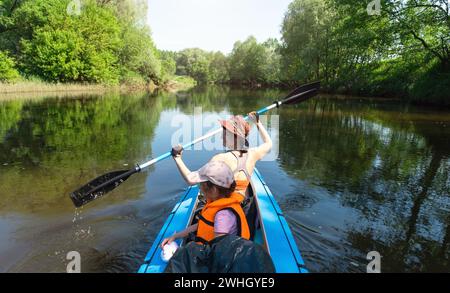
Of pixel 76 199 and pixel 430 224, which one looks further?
pixel 430 224

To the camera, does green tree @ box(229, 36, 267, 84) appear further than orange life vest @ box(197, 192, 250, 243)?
Yes

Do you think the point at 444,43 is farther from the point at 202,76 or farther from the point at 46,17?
the point at 202,76

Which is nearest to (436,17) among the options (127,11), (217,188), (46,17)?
(217,188)

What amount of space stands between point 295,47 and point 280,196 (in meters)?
35.2

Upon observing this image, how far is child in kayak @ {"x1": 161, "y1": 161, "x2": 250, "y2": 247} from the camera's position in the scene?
2627mm

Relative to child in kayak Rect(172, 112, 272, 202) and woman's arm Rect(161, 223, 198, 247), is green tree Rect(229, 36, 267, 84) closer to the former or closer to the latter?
child in kayak Rect(172, 112, 272, 202)

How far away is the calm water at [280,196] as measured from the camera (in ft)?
13.3

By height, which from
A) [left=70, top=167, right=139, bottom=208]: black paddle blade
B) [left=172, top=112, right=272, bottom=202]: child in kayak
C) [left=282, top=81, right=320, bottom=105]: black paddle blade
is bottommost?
[left=70, top=167, right=139, bottom=208]: black paddle blade

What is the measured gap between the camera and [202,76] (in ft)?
311

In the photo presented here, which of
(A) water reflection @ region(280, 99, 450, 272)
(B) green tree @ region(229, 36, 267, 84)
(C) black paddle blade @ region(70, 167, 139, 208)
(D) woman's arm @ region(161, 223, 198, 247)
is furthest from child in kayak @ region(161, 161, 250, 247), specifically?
(B) green tree @ region(229, 36, 267, 84)

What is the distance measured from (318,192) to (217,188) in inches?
158

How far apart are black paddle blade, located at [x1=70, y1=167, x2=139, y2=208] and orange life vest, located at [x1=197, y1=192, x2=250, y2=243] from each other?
1836 millimetres

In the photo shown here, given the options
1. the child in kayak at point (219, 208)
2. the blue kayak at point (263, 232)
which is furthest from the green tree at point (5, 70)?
the child in kayak at point (219, 208)

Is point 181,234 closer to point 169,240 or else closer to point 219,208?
point 169,240
